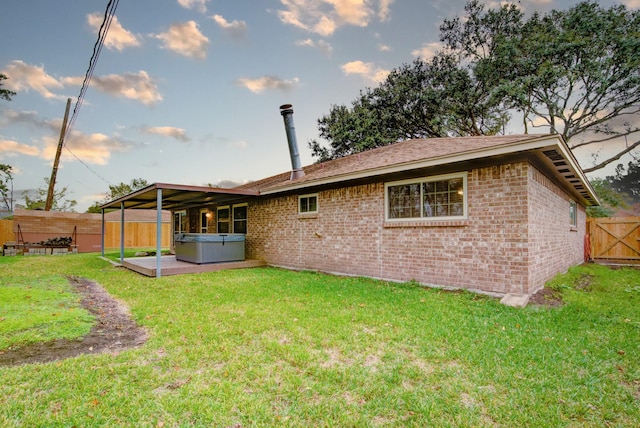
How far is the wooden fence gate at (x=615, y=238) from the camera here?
12.9 metres

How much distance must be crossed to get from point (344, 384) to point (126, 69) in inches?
527

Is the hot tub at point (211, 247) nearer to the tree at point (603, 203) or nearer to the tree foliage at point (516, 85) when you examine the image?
the tree foliage at point (516, 85)

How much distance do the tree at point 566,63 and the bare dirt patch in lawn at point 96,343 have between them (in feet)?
62.5

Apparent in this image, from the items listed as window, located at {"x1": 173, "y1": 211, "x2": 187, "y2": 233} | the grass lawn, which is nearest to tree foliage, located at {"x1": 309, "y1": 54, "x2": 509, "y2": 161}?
window, located at {"x1": 173, "y1": 211, "x2": 187, "y2": 233}

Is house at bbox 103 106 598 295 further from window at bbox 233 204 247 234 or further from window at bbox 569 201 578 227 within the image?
window at bbox 233 204 247 234

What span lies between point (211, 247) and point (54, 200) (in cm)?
3894

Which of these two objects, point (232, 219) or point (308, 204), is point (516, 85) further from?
point (232, 219)

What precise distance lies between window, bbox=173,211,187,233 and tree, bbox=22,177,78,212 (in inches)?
1180

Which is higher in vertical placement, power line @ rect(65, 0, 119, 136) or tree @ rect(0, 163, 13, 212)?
power line @ rect(65, 0, 119, 136)

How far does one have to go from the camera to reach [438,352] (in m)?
3.34

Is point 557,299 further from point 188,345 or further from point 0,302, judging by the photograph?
point 0,302

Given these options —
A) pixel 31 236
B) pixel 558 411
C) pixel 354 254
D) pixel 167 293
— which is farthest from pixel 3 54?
pixel 558 411

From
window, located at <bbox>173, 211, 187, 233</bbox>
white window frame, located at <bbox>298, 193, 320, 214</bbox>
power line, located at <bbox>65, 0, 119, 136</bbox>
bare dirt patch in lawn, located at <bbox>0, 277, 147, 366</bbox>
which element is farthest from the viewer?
window, located at <bbox>173, 211, 187, 233</bbox>

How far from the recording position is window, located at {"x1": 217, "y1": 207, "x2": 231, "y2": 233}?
13477 mm
